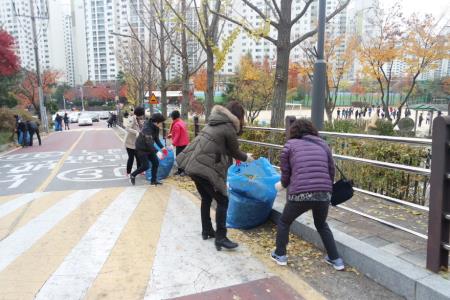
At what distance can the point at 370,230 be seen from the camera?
4160mm

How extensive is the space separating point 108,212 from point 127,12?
2177cm

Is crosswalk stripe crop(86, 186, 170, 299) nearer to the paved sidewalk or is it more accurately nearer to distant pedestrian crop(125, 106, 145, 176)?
the paved sidewalk

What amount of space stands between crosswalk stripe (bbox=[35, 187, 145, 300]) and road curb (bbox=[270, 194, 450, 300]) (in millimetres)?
2431

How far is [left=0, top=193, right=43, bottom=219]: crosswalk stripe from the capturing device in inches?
230

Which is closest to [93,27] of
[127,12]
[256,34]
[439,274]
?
[127,12]

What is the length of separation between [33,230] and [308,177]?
376 cm

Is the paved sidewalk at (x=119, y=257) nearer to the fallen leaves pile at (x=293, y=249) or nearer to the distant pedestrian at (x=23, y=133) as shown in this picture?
the fallen leaves pile at (x=293, y=249)

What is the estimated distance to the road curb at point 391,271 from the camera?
2.79 metres

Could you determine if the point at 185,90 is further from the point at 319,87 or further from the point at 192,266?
the point at 192,266

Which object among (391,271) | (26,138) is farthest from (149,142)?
(26,138)

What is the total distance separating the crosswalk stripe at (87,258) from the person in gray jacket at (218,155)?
1324 mm

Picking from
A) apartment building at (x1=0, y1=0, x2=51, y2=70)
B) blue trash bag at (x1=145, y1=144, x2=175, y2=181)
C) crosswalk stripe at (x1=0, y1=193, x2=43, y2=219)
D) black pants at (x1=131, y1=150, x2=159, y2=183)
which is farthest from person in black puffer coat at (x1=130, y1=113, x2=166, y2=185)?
apartment building at (x1=0, y1=0, x2=51, y2=70)

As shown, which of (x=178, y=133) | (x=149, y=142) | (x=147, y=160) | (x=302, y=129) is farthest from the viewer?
(x=178, y=133)

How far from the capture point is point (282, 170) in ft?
11.6
